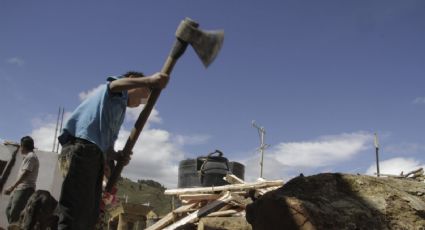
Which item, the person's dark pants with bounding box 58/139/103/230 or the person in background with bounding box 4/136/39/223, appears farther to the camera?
the person in background with bounding box 4/136/39/223

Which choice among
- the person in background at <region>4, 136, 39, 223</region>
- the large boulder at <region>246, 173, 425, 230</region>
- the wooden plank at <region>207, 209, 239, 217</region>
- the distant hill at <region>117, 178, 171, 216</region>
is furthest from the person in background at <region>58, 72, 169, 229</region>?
the distant hill at <region>117, 178, 171, 216</region>

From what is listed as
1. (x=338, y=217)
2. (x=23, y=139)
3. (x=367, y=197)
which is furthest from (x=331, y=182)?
(x=23, y=139)

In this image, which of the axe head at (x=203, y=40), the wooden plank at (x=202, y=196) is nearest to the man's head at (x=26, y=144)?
the wooden plank at (x=202, y=196)

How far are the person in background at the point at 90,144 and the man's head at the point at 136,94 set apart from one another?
6 cm

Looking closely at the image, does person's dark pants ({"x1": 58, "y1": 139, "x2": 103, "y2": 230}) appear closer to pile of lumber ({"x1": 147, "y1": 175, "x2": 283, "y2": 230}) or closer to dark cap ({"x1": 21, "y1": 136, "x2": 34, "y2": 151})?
pile of lumber ({"x1": 147, "y1": 175, "x2": 283, "y2": 230})

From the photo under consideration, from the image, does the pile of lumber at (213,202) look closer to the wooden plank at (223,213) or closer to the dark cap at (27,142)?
the wooden plank at (223,213)

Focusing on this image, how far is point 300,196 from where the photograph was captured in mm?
3479

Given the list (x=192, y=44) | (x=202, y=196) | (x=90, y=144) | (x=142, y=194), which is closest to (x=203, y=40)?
(x=192, y=44)

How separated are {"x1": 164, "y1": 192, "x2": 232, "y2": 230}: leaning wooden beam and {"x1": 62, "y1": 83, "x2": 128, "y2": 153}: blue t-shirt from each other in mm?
3861

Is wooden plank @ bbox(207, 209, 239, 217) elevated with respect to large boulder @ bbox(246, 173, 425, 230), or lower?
elevated

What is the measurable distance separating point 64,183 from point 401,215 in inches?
113

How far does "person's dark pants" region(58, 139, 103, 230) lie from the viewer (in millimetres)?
3123

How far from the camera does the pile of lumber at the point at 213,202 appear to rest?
703cm

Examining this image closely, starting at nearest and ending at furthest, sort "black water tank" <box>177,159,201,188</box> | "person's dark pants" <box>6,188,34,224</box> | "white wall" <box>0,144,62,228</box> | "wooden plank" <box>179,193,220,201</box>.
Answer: "person's dark pants" <box>6,188,34,224</box> → "wooden plank" <box>179,193,220,201</box> → "black water tank" <box>177,159,201,188</box> → "white wall" <box>0,144,62,228</box>
